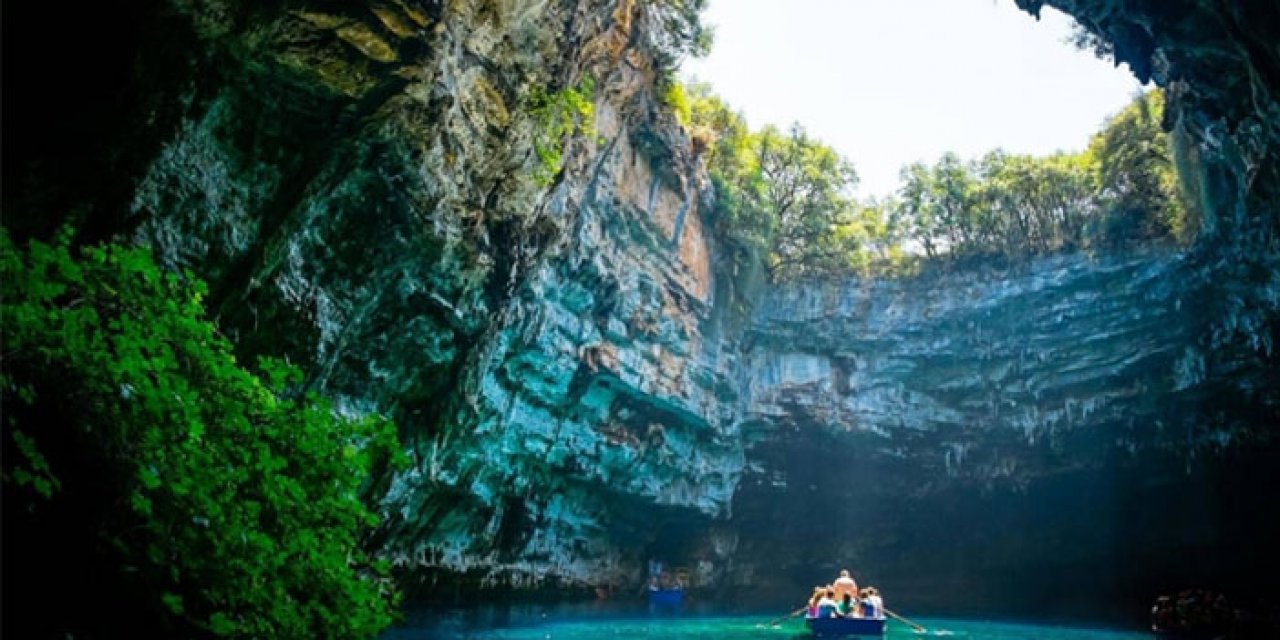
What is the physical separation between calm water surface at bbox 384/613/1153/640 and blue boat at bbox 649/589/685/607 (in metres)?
2.50

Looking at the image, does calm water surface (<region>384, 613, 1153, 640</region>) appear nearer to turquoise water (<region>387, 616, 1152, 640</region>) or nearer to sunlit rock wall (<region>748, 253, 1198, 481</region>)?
turquoise water (<region>387, 616, 1152, 640</region>)

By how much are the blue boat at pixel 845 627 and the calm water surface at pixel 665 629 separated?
19.1 inches

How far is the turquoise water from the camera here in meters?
16.8

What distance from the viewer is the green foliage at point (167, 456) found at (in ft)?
16.0

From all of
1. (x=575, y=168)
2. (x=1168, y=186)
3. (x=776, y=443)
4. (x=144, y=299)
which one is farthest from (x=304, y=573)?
(x=1168, y=186)

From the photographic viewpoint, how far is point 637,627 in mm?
20859

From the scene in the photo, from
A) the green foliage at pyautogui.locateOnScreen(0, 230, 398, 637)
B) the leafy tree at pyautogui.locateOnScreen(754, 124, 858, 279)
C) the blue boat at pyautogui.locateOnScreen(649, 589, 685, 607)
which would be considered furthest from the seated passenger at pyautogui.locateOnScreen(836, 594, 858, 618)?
the green foliage at pyautogui.locateOnScreen(0, 230, 398, 637)

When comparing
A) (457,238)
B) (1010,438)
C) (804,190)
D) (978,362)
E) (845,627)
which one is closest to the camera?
(457,238)

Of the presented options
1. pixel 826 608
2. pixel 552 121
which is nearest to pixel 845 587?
pixel 826 608

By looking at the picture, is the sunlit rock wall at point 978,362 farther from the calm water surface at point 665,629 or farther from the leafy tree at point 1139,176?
the calm water surface at point 665,629

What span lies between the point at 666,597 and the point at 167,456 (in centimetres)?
2512

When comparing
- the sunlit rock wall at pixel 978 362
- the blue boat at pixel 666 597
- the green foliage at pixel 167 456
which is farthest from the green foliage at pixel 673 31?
the blue boat at pixel 666 597

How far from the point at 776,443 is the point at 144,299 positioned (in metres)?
25.6

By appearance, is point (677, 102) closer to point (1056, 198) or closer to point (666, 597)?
point (1056, 198)
